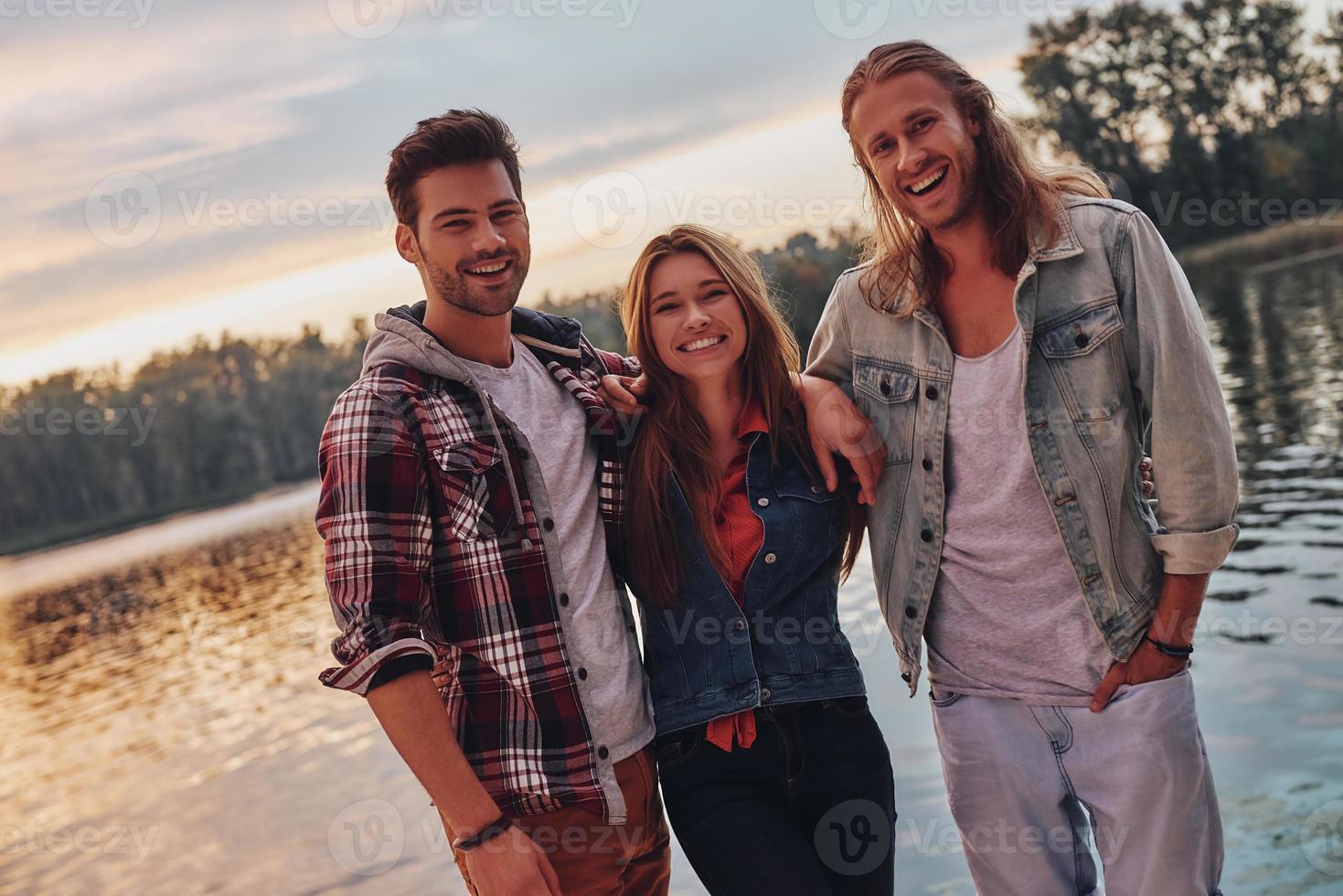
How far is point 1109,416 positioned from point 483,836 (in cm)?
181

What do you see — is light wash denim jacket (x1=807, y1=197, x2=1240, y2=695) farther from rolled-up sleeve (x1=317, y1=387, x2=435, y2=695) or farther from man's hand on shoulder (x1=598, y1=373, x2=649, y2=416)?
rolled-up sleeve (x1=317, y1=387, x2=435, y2=695)

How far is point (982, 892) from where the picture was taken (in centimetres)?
301

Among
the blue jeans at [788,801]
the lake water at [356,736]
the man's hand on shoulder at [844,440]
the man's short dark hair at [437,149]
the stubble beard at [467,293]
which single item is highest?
the man's short dark hair at [437,149]

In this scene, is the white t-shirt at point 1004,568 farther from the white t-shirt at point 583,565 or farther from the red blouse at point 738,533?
the white t-shirt at point 583,565

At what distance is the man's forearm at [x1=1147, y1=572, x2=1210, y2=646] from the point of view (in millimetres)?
2701

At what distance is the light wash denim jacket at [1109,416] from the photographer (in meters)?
2.62

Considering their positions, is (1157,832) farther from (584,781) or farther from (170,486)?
(170,486)

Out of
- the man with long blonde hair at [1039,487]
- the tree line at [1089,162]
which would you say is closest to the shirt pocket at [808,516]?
the man with long blonde hair at [1039,487]

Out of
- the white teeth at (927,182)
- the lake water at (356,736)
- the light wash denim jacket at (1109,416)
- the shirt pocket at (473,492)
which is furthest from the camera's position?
the lake water at (356,736)

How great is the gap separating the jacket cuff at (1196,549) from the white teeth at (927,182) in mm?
1044

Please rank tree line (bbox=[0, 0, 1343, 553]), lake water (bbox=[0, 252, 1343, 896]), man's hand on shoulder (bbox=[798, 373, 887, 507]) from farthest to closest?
tree line (bbox=[0, 0, 1343, 553]) < lake water (bbox=[0, 252, 1343, 896]) < man's hand on shoulder (bbox=[798, 373, 887, 507])

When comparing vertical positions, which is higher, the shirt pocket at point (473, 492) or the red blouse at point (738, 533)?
the shirt pocket at point (473, 492)

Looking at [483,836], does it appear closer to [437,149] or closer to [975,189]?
[437,149]

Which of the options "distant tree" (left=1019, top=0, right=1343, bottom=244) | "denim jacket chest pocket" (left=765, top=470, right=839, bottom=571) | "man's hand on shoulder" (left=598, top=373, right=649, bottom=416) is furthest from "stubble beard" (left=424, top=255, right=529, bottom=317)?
"distant tree" (left=1019, top=0, right=1343, bottom=244)
